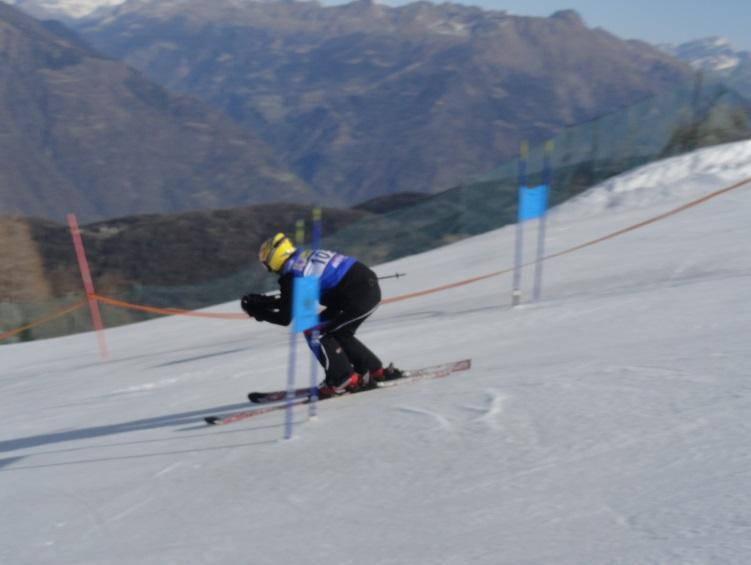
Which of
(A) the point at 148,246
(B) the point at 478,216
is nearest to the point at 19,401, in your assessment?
(B) the point at 478,216

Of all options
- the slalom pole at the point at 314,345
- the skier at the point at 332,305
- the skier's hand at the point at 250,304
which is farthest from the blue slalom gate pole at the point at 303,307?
the skier's hand at the point at 250,304

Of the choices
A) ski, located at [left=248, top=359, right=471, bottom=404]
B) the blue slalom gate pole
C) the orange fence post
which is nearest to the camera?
the blue slalom gate pole

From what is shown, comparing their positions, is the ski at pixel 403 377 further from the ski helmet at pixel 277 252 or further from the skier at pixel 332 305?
the ski helmet at pixel 277 252

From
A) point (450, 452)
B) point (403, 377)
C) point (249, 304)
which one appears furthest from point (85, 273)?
point (450, 452)

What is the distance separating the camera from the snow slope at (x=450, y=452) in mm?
4242

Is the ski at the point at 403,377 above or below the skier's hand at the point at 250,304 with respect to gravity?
below

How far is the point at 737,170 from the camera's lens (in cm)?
1894

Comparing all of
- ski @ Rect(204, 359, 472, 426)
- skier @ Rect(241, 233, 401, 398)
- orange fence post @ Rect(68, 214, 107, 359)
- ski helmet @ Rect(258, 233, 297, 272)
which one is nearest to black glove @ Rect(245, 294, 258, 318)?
skier @ Rect(241, 233, 401, 398)

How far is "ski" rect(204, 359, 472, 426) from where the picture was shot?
7402mm

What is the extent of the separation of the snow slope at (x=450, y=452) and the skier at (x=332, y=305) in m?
0.25

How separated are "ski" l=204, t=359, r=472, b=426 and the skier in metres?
0.17

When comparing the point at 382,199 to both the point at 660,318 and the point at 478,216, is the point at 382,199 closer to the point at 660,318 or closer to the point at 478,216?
the point at 478,216

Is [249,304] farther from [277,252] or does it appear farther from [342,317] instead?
[342,317]

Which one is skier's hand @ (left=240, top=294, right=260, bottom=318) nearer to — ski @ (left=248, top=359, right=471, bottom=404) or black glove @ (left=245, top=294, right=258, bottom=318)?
black glove @ (left=245, top=294, right=258, bottom=318)
